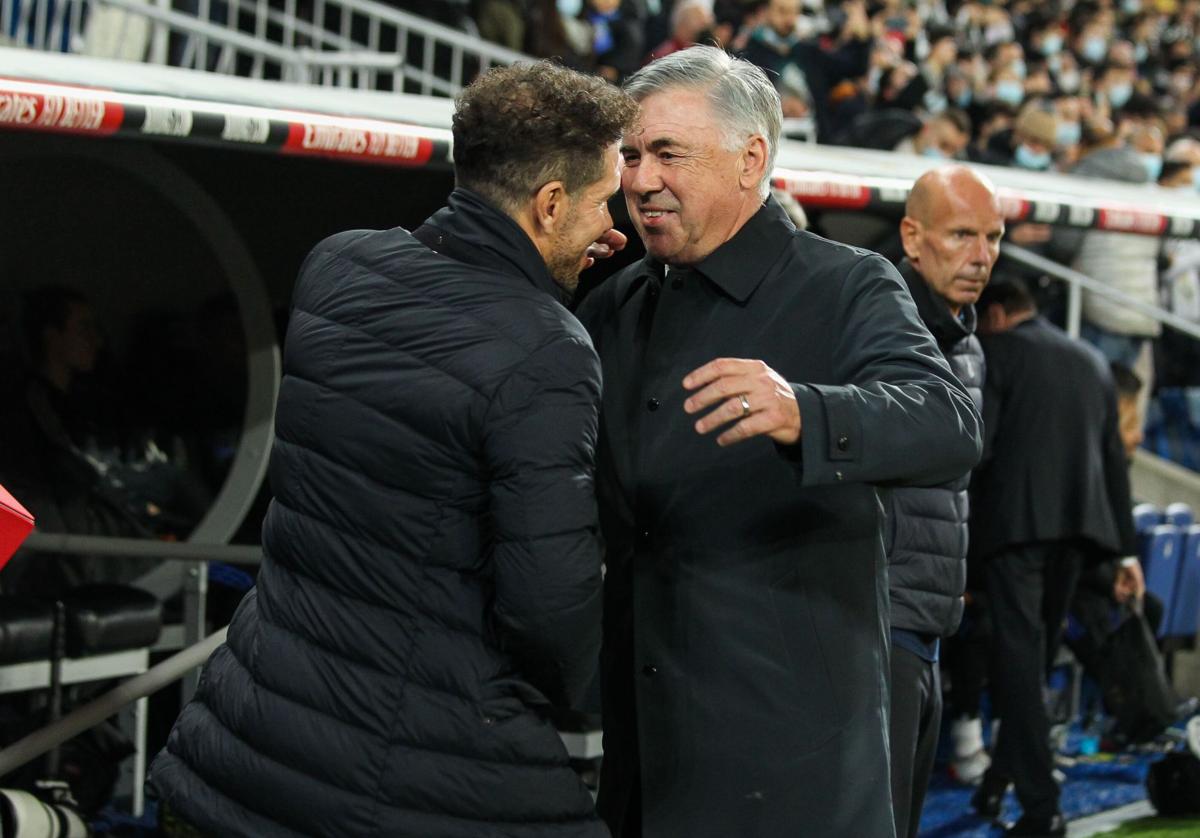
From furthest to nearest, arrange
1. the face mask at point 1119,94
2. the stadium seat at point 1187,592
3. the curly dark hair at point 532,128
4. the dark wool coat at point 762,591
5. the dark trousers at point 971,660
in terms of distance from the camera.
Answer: the face mask at point 1119,94 < the stadium seat at point 1187,592 < the dark trousers at point 971,660 < the dark wool coat at point 762,591 < the curly dark hair at point 532,128

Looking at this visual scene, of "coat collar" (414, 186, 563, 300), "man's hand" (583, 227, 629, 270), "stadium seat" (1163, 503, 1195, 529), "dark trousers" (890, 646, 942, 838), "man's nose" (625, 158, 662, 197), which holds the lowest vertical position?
"stadium seat" (1163, 503, 1195, 529)

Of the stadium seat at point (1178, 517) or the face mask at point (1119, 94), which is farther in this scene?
the face mask at point (1119, 94)

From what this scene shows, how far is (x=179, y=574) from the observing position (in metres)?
5.48

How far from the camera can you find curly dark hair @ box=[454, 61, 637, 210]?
6.76 feet

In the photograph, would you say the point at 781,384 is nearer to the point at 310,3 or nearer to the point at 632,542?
the point at 632,542

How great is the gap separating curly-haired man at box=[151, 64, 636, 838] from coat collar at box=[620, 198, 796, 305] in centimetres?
33

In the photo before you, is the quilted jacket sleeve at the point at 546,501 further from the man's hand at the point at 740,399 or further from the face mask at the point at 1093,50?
the face mask at the point at 1093,50

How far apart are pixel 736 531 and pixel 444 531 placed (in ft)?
1.58

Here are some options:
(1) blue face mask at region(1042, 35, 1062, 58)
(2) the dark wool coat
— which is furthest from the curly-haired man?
(1) blue face mask at region(1042, 35, 1062, 58)

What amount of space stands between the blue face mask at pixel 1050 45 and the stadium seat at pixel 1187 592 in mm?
8710

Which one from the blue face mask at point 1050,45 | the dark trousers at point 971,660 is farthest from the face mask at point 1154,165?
the dark trousers at point 971,660

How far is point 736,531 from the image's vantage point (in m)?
2.33

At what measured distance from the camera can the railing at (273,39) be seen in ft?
23.5

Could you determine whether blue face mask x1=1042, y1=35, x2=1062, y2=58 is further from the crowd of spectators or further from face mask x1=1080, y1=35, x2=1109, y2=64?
face mask x1=1080, y1=35, x2=1109, y2=64
